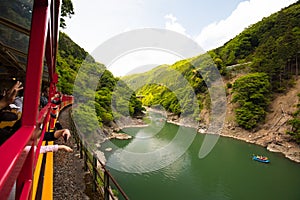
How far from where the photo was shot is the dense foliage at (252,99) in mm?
25781

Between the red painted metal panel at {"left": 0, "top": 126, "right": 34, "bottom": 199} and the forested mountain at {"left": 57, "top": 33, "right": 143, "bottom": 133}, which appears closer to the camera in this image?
the red painted metal panel at {"left": 0, "top": 126, "right": 34, "bottom": 199}

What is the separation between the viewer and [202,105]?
119 feet

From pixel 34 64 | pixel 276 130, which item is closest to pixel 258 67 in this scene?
pixel 276 130

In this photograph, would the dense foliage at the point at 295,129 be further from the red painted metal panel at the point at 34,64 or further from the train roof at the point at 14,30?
the red painted metal panel at the point at 34,64

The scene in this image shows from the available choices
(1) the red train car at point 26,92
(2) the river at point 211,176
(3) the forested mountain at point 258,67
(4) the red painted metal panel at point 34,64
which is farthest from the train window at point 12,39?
(3) the forested mountain at point 258,67

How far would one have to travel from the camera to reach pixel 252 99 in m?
27.8

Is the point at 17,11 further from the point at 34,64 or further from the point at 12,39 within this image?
the point at 34,64

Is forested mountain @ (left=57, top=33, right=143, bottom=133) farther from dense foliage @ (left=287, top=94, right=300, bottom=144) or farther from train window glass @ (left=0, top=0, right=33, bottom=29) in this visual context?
dense foliage @ (left=287, top=94, right=300, bottom=144)

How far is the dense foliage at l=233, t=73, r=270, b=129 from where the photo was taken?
84.6ft

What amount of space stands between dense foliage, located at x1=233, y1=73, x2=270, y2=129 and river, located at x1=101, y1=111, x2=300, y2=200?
5.97 m

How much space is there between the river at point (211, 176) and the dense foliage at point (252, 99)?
5.97 meters

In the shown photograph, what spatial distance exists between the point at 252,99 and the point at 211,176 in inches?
706

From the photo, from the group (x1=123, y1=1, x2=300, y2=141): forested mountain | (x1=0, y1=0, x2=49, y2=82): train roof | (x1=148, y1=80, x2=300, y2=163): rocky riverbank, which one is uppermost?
(x1=123, y1=1, x2=300, y2=141): forested mountain

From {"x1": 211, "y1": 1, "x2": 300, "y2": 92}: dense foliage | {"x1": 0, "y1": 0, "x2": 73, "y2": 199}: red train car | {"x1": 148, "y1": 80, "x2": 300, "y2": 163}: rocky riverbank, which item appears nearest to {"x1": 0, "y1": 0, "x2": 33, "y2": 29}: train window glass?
{"x1": 0, "y1": 0, "x2": 73, "y2": 199}: red train car
